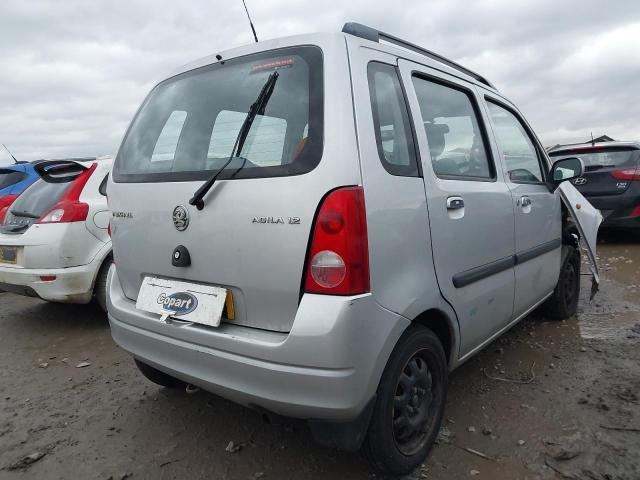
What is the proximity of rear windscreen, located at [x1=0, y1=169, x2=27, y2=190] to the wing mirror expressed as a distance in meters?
6.13

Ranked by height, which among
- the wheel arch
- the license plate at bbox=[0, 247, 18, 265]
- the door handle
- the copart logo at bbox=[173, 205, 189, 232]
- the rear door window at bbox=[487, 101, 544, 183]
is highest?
the rear door window at bbox=[487, 101, 544, 183]

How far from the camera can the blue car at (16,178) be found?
235 inches

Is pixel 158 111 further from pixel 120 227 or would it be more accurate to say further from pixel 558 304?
pixel 558 304

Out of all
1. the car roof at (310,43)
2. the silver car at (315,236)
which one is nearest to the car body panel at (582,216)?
the silver car at (315,236)

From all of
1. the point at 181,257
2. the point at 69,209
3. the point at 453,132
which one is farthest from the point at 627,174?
the point at 69,209

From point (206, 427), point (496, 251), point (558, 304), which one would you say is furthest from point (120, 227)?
point (558, 304)

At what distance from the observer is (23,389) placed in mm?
3045

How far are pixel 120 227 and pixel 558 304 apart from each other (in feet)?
11.1

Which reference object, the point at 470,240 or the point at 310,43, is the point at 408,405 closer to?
the point at 470,240

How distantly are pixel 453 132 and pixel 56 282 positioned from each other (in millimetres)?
3280

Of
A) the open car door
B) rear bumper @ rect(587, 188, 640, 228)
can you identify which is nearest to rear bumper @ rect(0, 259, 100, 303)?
the open car door

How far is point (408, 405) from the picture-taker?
206cm

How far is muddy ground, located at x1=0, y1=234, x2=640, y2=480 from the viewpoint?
7.04ft

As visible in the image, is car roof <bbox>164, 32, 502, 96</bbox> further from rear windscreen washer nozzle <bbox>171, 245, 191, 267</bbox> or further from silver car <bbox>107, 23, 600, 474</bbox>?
rear windscreen washer nozzle <bbox>171, 245, 191, 267</bbox>
